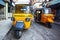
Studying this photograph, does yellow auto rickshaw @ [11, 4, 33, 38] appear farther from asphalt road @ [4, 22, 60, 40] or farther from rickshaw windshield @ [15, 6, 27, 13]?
rickshaw windshield @ [15, 6, 27, 13]

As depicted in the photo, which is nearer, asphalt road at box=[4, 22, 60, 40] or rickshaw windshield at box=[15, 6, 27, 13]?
asphalt road at box=[4, 22, 60, 40]

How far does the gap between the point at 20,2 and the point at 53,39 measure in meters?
5.43

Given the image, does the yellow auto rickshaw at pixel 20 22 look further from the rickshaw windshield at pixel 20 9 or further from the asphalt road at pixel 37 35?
the rickshaw windshield at pixel 20 9

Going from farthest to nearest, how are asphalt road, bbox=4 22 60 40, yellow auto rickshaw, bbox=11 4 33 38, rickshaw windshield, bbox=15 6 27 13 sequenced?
rickshaw windshield, bbox=15 6 27 13
yellow auto rickshaw, bbox=11 4 33 38
asphalt road, bbox=4 22 60 40

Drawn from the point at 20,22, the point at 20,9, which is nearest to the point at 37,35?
the point at 20,22

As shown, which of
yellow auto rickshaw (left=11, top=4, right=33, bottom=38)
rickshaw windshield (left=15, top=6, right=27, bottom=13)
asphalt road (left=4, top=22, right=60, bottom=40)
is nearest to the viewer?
asphalt road (left=4, top=22, right=60, bottom=40)

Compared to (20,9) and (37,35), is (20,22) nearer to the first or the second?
(37,35)

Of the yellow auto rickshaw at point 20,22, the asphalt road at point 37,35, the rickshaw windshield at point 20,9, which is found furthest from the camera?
the rickshaw windshield at point 20,9

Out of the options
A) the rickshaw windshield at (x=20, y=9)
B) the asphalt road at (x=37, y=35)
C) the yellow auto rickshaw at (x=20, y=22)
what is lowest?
the asphalt road at (x=37, y=35)

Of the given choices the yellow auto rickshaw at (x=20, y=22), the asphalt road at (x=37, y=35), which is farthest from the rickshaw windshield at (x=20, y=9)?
the asphalt road at (x=37, y=35)

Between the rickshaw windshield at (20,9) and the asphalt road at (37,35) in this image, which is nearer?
the asphalt road at (37,35)

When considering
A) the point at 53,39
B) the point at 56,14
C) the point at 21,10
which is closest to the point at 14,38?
the point at 53,39

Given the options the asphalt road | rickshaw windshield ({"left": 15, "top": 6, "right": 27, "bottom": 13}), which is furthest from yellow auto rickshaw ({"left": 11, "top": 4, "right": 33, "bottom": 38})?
rickshaw windshield ({"left": 15, "top": 6, "right": 27, "bottom": 13})

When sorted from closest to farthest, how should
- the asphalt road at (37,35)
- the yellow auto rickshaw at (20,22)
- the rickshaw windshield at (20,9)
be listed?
1. the asphalt road at (37,35)
2. the yellow auto rickshaw at (20,22)
3. the rickshaw windshield at (20,9)
